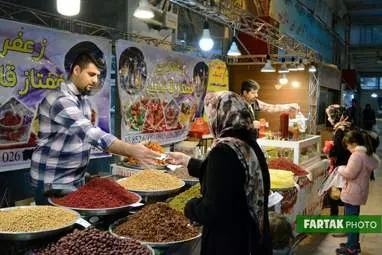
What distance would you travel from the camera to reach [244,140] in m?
2.12

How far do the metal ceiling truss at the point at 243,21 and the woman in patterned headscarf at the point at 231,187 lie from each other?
10.8 feet

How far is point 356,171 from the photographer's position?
189 inches

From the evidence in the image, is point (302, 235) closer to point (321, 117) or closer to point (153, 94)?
point (153, 94)

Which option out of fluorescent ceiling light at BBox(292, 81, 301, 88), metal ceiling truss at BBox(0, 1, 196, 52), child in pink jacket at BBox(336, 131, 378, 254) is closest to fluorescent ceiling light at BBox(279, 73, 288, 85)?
fluorescent ceiling light at BBox(292, 81, 301, 88)

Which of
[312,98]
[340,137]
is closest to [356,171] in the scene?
[340,137]

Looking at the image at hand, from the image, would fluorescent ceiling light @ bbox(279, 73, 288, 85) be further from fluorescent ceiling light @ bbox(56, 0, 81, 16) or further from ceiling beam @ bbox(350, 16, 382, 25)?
ceiling beam @ bbox(350, 16, 382, 25)

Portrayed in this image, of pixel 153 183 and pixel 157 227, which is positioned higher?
pixel 153 183

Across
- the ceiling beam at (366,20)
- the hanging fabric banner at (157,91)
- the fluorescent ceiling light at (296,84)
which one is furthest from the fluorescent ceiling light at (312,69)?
the ceiling beam at (366,20)

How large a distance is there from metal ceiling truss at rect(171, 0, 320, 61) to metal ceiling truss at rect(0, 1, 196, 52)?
0.80m

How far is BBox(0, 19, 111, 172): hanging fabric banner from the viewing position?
3.77 metres

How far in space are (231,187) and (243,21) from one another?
5.44 meters

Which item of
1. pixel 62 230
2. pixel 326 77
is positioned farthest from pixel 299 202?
pixel 326 77

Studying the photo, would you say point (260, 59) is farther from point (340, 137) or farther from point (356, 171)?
point (356, 171)

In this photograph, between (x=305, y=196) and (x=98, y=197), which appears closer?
(x=98, y=197)
